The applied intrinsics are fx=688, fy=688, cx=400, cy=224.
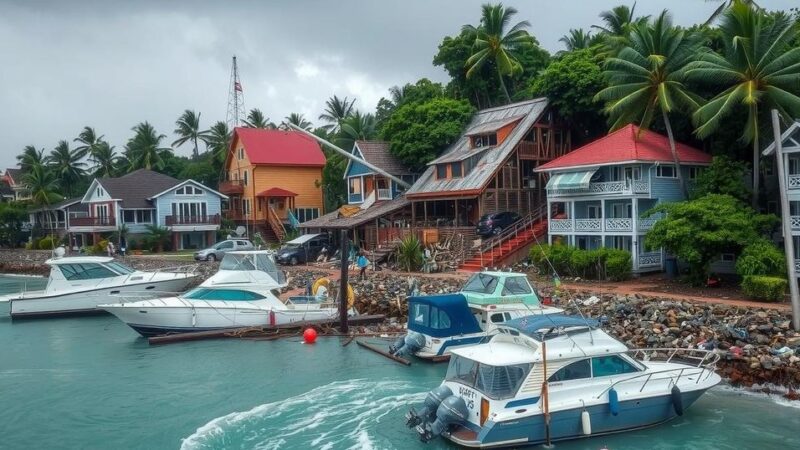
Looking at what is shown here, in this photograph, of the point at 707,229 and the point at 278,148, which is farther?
the point at 278,148

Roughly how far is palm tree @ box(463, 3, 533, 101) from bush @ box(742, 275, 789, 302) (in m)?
29.2

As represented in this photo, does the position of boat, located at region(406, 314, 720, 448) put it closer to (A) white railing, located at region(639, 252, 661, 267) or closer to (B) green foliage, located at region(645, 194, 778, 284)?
(B) green foliage, located at region(645, 194, 778, 284)

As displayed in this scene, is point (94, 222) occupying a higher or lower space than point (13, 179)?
lower

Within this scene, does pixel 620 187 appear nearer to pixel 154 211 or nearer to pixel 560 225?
pixel 560 225

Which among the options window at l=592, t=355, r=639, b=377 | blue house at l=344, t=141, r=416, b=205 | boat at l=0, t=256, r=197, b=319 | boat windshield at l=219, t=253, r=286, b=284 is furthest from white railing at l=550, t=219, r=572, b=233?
window at l=592, t=355, r=639, b=377

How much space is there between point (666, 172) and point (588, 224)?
14.2ft

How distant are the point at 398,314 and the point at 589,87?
63.6 feet

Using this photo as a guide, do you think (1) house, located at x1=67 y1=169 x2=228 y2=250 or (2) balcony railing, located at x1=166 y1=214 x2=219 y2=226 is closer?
Result: (2) balcony railing, located at x1=166 y1=214 x2=219 y2=226

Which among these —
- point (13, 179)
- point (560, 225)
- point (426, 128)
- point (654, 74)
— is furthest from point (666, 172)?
point (13, 179)

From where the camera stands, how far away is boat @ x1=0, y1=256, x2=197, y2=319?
31.8 m

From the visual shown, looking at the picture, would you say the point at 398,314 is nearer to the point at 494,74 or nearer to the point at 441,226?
the point at 441,226

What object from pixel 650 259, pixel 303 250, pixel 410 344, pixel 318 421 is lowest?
pixel 318 421

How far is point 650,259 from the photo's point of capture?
1241 inches

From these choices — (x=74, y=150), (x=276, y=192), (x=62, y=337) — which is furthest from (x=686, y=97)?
(x=74, y=150)
